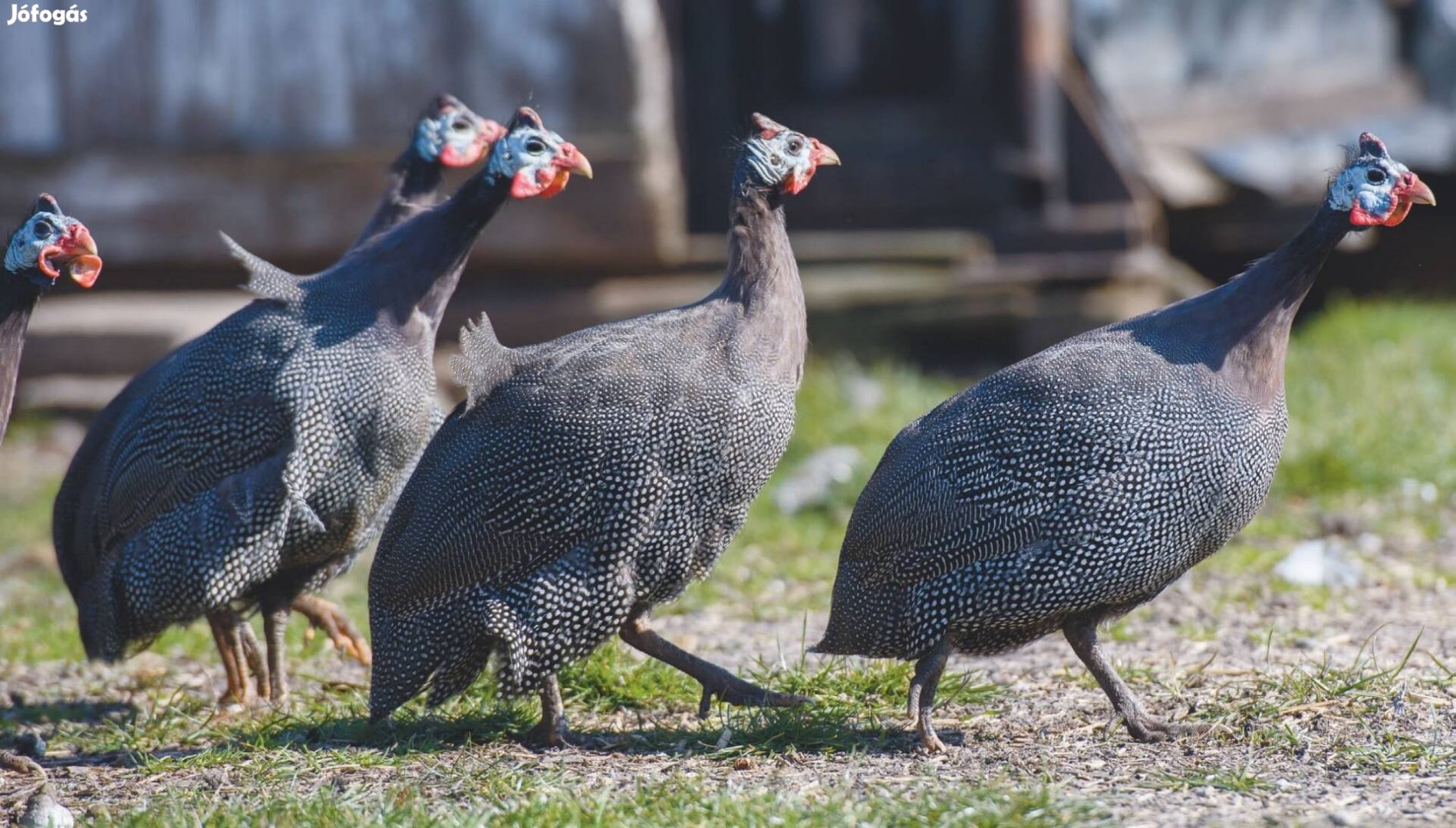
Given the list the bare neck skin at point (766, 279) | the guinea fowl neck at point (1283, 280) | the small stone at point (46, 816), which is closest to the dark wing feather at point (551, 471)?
the bare neck skin at point (766, 279)

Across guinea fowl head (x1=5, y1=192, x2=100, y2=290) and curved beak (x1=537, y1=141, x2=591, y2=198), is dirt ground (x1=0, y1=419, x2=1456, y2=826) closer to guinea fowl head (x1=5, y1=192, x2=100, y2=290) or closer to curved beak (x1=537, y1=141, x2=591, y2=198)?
guinea fowl head (x1=5, y1=192, x2=100, y2=290)

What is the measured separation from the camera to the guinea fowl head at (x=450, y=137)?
470 centimetres

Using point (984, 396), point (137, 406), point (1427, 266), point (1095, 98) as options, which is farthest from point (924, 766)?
point (1427, 266)

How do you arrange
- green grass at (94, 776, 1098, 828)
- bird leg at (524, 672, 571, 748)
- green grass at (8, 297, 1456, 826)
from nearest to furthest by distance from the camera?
green grass at (94, 776, 1098, 828), green grass at (8, 297, 1456, 826), bird leg at (524, 672, 571, 748)

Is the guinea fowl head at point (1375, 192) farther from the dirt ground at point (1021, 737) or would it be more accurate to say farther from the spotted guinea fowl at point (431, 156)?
the spotted guinea fowl at point (431, 156)

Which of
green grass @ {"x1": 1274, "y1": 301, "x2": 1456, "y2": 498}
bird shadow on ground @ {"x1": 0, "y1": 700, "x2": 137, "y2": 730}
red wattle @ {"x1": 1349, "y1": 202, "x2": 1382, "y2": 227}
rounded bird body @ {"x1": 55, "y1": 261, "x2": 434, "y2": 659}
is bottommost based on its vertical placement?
bird shadow on ground @ {"x1": 0, "y1": 700, "x2": 137, "y2": 730}

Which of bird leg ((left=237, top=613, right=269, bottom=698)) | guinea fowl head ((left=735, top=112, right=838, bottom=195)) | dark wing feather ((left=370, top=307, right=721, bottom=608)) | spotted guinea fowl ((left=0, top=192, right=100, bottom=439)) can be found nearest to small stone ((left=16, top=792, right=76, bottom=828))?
dark wing feather ((left=370, top=307, right=721, bottom=608))

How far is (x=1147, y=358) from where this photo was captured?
3771 mm

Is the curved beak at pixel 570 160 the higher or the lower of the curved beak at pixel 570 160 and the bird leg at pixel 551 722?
the higher

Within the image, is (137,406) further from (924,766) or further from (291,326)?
(924,766)

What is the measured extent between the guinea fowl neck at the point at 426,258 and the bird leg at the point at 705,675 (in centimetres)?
100

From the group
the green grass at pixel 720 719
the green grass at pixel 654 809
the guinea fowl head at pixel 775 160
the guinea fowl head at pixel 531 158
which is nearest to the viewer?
the green grass at pixel 654 809

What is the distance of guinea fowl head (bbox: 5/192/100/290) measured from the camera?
387cm

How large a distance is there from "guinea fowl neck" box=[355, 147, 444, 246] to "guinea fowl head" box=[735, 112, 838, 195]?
3.47ft
